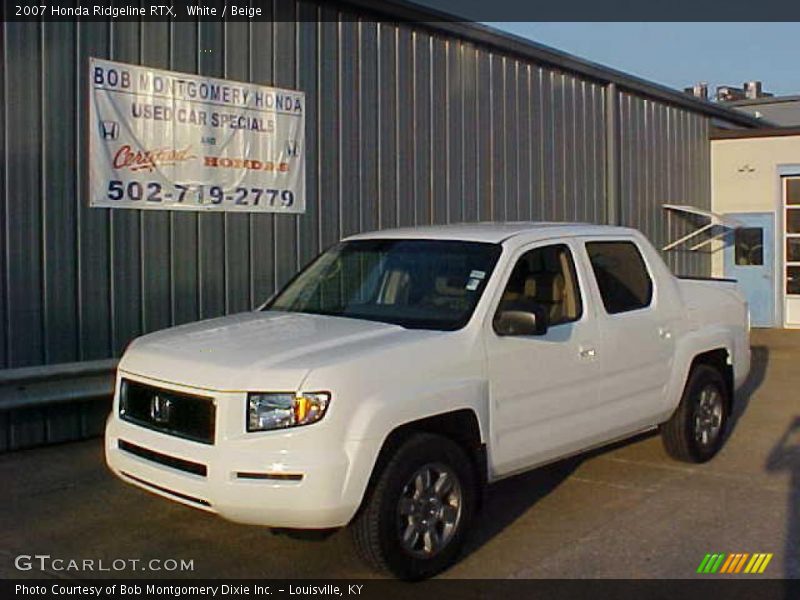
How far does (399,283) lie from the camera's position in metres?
6.33

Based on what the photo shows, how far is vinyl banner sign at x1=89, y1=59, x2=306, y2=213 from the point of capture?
9.16 metres

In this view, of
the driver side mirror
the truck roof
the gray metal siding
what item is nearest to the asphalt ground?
the driver side mirror

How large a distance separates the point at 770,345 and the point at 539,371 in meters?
12.7

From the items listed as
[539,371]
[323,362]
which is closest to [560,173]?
[539,371]

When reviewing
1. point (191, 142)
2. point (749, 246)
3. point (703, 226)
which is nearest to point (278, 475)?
point (191, 142)

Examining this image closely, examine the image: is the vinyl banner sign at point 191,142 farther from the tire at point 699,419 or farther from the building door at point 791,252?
the building door at point 791,252

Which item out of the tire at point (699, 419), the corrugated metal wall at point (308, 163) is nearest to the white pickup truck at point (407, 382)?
the tire at point (699, 419)

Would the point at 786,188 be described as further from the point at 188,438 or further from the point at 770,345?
the point at 188,438

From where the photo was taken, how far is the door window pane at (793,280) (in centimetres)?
2050

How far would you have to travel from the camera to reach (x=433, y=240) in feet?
21.7

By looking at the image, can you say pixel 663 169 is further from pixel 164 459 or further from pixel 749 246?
pixel 164 459

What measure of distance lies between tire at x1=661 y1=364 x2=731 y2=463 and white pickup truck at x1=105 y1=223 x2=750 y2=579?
23cm

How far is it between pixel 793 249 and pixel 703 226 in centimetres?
190

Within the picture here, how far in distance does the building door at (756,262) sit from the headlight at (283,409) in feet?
56.8
